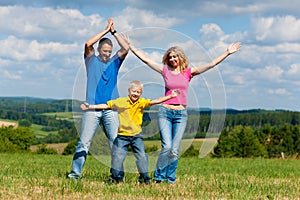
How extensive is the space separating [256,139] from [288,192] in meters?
70.2

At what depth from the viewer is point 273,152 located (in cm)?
8019

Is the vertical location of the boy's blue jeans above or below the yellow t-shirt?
below

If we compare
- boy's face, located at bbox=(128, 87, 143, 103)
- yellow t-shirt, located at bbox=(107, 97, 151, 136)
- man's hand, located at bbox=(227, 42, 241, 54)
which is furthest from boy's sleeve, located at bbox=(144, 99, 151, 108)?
man's hand, located at bbox=(227, 42, 241, 54)

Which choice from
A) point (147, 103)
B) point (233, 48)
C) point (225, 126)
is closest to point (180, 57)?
point (147, 103)

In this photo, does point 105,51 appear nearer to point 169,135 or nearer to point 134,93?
point 134,93

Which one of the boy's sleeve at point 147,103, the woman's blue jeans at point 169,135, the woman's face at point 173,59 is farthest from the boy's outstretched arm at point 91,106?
the woman's face at point 173,59

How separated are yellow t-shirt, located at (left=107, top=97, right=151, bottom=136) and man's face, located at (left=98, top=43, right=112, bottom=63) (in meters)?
0.68

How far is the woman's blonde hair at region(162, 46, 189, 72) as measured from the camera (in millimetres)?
8062

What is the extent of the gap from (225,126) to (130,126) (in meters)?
10.1

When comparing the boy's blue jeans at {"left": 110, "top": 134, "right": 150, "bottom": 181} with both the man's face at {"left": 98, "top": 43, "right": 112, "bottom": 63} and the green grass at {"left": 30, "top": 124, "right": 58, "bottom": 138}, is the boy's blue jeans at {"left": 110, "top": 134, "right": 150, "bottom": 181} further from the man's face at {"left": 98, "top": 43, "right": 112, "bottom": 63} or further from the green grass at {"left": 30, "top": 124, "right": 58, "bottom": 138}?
the green grass at {"left": 30, "top": 124, "right": 58, "bottom": 138}

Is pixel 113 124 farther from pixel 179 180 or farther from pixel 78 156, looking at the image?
pixel 179 180

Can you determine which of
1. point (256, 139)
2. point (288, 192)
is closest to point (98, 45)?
point (288, 192)

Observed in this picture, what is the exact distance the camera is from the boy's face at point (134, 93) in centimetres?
785

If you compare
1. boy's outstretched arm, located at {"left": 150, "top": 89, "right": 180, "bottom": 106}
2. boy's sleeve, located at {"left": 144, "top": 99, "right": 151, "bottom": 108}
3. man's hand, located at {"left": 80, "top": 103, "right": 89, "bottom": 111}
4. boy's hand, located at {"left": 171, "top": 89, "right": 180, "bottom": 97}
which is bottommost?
man's hand, located at {"left": 80, "top": 103, "right": 89, "bottom": 111}
